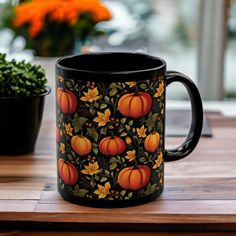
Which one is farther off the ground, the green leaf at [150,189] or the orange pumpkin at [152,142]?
the orange pumpkin at [152,142]

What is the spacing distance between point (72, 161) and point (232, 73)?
4.57 feet

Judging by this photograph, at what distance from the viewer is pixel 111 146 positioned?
79 centimetres

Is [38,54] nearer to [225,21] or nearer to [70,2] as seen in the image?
[70,2]

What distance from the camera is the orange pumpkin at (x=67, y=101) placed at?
2.59 ft

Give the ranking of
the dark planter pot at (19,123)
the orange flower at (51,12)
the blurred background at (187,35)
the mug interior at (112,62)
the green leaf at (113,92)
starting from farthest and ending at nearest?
the blurred background at (187,35)
the orange flower at (51,12)
the dark planter pot at (19,123)
the mug interior at (112,62)
the green leaf at (113,92)

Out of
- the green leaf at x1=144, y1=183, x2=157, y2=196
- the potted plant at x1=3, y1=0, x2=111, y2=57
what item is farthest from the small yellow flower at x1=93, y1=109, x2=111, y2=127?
the potted plant at x1=3, y1=0, x2=111, y2=57

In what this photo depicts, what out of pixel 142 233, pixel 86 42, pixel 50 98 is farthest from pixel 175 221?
pixel 86 42

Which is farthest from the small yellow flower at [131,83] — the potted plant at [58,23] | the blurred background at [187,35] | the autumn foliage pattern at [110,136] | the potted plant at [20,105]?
the blurred background at [187,35]

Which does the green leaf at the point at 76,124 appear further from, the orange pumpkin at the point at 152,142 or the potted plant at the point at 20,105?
the potted plant at the point at 20,105

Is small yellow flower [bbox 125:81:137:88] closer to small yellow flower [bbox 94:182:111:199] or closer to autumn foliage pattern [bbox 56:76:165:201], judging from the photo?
autumn foliage pattern [bbox 56:76:165:201]

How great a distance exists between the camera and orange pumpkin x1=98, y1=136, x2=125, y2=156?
79cm

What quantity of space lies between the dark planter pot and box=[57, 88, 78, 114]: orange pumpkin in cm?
18

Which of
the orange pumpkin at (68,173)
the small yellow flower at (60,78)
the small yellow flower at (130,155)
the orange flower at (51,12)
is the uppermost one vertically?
the orange flower at (51,12)

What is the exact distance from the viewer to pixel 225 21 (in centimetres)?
199
